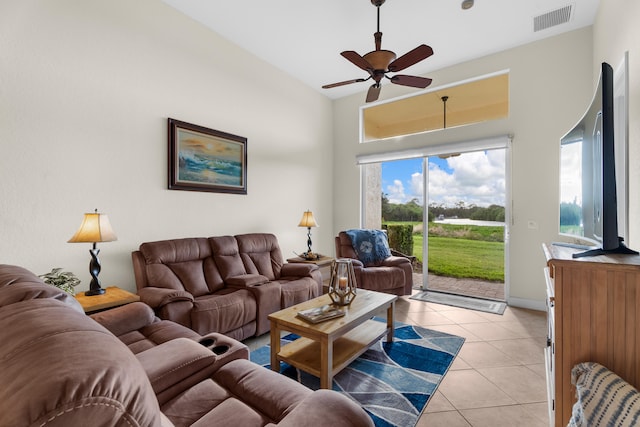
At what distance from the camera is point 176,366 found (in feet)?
4.13

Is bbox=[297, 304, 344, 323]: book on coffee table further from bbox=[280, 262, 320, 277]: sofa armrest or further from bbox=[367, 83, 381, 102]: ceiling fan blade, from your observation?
bbox=[367, 83, 381, 102]: ceiling fan blade

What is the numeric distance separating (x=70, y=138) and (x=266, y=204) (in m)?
2.25

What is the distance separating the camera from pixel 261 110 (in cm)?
408

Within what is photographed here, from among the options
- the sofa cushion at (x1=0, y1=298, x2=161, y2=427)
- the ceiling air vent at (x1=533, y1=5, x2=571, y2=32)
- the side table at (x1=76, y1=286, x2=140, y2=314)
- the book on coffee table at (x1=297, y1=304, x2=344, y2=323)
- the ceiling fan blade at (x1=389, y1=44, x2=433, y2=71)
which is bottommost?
the book on coffee table at (x1=297, y1=304, x2=344, y2=323)

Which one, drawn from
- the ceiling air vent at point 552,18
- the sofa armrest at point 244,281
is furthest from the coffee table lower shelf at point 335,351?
the ceiling air vent at point 552,18

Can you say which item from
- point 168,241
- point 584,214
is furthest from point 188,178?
point 584,214

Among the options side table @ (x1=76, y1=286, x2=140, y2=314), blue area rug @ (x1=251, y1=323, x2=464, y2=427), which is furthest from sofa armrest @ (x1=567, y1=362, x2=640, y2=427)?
side table @ (x1=76, y1=286, x2=140, y2=314)

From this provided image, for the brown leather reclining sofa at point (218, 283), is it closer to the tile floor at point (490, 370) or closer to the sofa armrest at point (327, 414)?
the tile floor at point (490, 370)

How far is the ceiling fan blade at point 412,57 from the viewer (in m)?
2.37

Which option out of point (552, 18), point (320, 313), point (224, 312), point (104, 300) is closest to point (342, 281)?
point (320, 313)

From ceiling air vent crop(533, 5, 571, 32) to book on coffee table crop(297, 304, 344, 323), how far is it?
3825 millimetres

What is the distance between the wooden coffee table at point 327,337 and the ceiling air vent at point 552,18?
138 inches

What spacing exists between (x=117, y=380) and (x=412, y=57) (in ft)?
9.34

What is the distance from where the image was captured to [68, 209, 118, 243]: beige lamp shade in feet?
7.04
